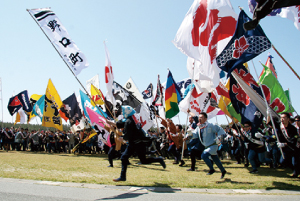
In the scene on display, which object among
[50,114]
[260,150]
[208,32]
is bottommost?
[260,150]

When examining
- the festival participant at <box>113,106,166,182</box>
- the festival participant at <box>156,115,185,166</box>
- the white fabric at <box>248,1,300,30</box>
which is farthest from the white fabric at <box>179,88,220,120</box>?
the white fabric at <box>248,1,300,30</box>

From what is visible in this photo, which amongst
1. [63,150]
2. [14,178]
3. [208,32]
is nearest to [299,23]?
[208,32]

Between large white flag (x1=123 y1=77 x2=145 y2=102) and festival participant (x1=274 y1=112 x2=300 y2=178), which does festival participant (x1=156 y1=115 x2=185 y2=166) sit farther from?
large white flag (x1=123 y1=77 x2=145 y2=102)

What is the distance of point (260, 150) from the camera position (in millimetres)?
8188

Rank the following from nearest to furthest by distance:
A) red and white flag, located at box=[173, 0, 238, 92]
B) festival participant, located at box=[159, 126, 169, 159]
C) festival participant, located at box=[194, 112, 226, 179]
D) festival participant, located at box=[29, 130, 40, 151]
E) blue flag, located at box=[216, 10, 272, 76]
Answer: festival participant, located at box=[194, 112, 226, 179] → blue flag, located at box=[216, 10, 272, 76] → red and white flag, located at box=[173, 0, 238, 92] → festival participant, located at box=[159, 126, 169, 159] → festival participant, located at box=[29, 130, 40, 151]

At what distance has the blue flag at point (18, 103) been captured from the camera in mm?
24416

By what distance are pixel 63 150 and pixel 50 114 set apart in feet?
18.7

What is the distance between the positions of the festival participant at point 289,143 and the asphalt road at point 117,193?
7.05 feet

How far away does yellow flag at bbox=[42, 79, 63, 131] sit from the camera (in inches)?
689

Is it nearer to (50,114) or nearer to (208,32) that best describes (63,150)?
(50,114)

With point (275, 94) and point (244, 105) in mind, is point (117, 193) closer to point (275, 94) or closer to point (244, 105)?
point (244, 105)

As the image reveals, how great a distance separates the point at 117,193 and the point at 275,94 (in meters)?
8.03

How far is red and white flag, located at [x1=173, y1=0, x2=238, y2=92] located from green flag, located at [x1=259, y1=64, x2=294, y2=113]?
3.10 m

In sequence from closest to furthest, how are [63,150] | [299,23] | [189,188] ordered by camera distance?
1. [189,188]
2. [299,23]
3. [63,150]
